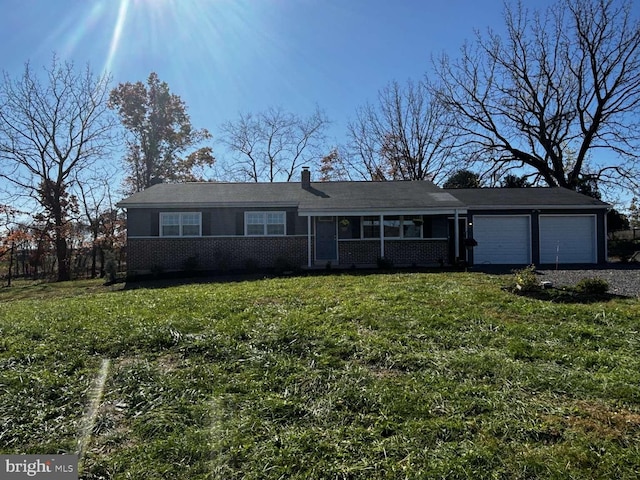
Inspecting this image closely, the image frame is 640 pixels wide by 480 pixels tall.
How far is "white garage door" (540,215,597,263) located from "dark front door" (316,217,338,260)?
8.57 m

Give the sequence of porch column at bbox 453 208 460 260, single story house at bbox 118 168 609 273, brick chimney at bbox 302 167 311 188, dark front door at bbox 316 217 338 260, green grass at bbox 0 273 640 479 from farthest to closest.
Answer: brick chimney at bbox 302 167 311 188 → dark front door at bbox 316 217 338 260 → single story house at bbox 118 168 609 273 → porch column at bbox 453 208 460 260 → green grass at bbox 0 273 640 479

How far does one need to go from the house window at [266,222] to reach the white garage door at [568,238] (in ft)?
35.2

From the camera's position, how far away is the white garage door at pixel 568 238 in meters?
16.7

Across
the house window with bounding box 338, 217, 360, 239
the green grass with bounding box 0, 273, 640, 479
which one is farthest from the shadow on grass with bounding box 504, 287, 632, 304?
the house window with bounding box 338, 217, 360, 239

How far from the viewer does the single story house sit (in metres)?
16.0

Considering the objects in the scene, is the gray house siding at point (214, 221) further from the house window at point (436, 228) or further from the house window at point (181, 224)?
the house window at point (436, 228)

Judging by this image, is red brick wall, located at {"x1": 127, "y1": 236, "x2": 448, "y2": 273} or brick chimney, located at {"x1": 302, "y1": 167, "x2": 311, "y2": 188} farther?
brick chimney, located at {"x1": 302, "y1": 167, "x2": 311, "y2": 188}

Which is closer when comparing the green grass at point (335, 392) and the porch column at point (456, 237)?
the green grass at point (335, 392)

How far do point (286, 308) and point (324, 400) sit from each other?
3382 millimetres

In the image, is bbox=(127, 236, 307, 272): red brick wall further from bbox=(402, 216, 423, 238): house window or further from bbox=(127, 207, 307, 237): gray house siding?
bbox=(402, 216, 423, 238): house window

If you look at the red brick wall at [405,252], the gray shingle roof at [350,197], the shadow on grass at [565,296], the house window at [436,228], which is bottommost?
the shadow on grass at [565,296]

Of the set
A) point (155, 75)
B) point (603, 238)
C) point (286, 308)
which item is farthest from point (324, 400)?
point (155, 75)

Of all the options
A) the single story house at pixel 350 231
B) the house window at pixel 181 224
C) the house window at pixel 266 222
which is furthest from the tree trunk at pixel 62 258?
the house window at pixel 266 222

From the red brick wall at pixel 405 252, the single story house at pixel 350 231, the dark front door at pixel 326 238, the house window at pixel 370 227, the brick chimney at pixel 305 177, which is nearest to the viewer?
the single story house at pixel 350 231
